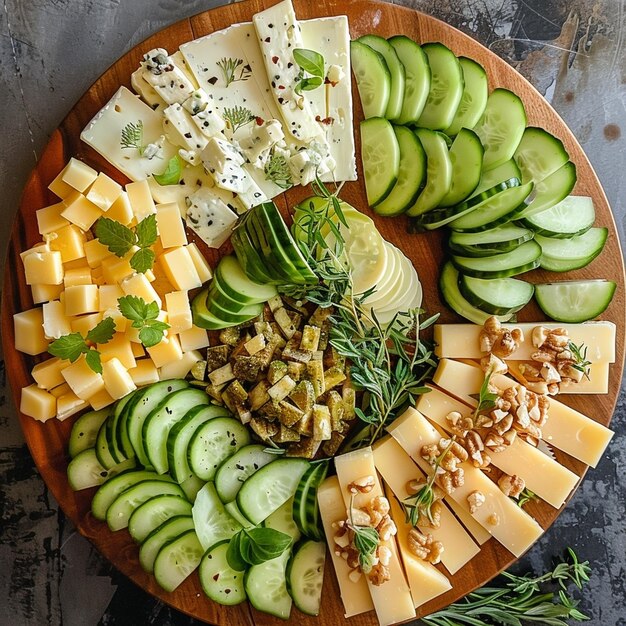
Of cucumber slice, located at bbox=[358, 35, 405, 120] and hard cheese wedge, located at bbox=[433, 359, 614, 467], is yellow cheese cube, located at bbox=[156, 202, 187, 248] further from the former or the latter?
hard cheese wedge, located at bbox=[433, 359, 614, 467]

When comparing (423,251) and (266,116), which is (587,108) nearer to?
(423,251)

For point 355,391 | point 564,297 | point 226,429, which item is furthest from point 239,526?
point 564,297

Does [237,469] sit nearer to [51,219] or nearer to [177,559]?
[177,559]

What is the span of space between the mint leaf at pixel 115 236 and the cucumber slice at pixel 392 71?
117cm

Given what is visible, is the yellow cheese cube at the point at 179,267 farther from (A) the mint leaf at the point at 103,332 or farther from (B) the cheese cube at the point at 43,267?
(B) the cheese cube at the point at 43,267

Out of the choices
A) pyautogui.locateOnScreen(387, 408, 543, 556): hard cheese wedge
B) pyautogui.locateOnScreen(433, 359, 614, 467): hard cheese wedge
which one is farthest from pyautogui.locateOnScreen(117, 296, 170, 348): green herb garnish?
pyautogui.locateOnScreen(433, 359, 614, 467): hard cheese wedge

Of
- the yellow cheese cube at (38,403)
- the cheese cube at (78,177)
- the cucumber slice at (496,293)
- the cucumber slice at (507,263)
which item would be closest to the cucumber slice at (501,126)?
the cucumber slice at (507,263)

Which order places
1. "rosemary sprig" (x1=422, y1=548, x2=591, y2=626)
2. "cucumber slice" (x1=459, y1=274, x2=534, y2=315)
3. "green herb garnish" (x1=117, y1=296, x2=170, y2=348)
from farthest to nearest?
"rosemary sprig" (x1=422, y1=548, x2=591, y2=626) < "cucumber slice" (x1=459, y1=274, x2=534, y2=315) < "green herb garnish" (x1=117, y1=296, x2=170, y2=348)

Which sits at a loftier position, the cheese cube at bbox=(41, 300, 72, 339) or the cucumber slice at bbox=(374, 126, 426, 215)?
the cucumber slice at bbox=(374, 126, 426, 215)

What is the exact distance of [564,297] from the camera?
253cm

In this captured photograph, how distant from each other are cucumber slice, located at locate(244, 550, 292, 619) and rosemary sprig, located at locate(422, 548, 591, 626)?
2.08 feet

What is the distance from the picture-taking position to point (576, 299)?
2.53 meters

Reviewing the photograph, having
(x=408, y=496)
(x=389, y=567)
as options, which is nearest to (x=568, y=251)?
(x=408, y=496)

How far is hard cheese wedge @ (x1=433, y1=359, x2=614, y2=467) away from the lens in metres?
2.44
